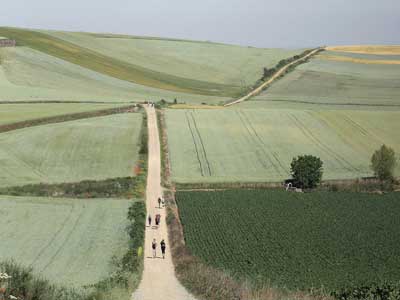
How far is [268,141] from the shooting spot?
63812 millimetres

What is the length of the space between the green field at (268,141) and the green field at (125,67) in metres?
19.2

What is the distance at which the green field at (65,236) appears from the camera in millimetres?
29781

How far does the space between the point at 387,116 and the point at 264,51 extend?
7160cm

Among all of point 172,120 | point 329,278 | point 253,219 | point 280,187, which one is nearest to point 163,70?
point 172,120

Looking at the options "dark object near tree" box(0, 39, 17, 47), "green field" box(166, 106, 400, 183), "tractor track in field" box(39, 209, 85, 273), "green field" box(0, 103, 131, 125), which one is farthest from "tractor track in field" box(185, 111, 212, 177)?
"dark object near tree" box(0, 39, 17, 47)

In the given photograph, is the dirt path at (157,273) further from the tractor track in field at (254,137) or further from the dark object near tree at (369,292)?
the tractor track in field at (254,137)

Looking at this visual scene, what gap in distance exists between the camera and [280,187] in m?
50.3

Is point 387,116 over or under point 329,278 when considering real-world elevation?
over

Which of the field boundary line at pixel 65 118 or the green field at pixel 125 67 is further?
the green field at pixel 125 67

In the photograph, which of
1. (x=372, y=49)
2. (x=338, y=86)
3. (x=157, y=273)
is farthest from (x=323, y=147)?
(x=372, y=49)

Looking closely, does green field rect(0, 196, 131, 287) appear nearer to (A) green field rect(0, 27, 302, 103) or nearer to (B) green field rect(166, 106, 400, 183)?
(B) green field rect(166, 106, 400, 183)

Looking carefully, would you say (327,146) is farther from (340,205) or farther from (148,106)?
(148,106)

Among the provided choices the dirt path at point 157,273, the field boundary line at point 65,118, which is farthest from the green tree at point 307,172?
the field boundary line at point 65,118

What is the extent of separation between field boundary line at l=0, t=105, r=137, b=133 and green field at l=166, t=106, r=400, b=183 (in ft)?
19.7
